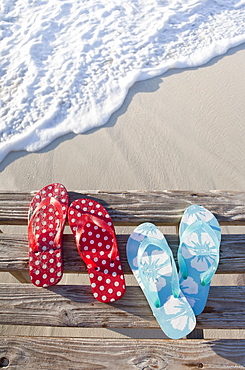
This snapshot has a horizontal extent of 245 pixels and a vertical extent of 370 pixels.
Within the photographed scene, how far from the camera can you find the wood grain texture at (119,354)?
1.16 meters

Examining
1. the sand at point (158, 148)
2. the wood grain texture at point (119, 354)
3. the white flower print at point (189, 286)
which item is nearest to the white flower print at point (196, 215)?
the white flower print at point (189, 286)

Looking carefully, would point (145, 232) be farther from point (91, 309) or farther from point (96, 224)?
point (91, 309)

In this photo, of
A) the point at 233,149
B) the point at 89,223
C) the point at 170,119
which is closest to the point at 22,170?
the point at 89,223

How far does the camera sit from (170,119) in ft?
8.51

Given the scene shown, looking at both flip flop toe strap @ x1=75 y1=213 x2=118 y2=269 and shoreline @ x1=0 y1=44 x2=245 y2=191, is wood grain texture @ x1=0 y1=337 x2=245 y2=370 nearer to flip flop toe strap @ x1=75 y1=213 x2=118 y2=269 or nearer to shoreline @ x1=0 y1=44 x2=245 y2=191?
flip flop toe strap @ x1=75 y1=213 x2=118 y2=269

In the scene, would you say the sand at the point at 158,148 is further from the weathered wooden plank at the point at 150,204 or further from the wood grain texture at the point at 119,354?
the wood grain texture at the point at 119,354

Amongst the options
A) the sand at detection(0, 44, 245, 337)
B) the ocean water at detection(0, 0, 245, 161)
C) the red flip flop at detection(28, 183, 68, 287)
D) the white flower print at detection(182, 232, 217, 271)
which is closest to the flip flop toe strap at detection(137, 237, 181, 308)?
the white flower print at detection(182, 232, 217, 271)

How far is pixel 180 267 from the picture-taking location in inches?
52.8

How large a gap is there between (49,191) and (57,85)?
1682 mm

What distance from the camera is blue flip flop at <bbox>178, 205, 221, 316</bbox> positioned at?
129cm

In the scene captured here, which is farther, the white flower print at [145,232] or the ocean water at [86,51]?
the ocean water at [86,51]

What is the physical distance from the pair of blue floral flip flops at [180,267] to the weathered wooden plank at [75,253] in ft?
0.13

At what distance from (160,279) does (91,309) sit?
33 centimetres

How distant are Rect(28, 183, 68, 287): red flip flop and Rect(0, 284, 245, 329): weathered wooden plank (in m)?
0.07
